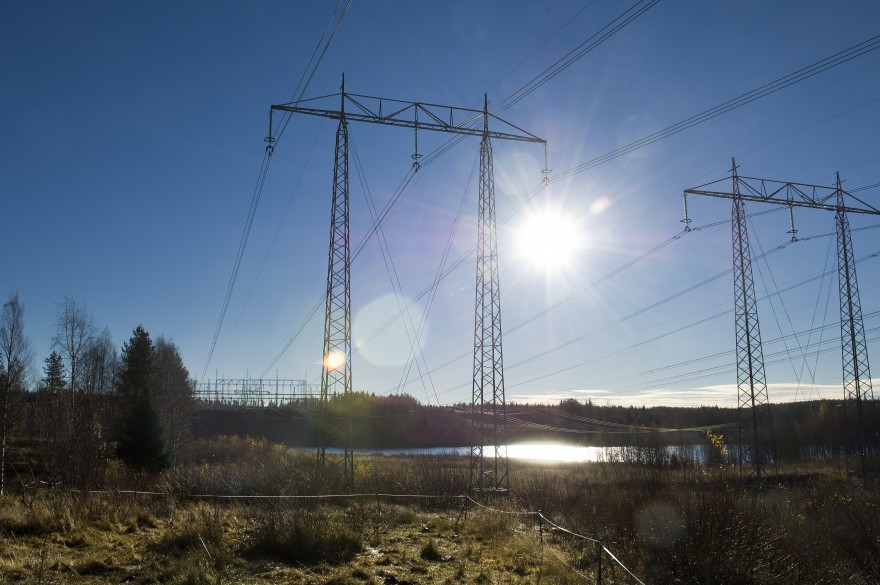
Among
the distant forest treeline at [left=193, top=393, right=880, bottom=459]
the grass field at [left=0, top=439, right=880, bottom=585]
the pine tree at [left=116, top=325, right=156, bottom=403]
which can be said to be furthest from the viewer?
→ the distant forest treeline at [left=193, top=393, right=880, bottom=459]

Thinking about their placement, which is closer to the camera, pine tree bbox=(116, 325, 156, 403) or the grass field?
the grass field

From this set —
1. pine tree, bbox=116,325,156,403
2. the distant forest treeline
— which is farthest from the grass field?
the distant forest treeline

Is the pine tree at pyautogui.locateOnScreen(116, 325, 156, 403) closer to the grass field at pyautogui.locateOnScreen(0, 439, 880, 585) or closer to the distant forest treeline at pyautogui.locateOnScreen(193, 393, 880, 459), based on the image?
the distant forest treeline at pyautogui.locateOnScreen(193, 393, 880, 459)

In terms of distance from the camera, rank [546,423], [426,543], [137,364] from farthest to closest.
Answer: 1. [546,423]
2. [137,364]
3. [426,543]

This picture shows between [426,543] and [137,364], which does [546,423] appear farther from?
[426,543]

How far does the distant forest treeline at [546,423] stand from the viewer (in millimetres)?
88188

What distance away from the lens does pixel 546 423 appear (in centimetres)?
10969

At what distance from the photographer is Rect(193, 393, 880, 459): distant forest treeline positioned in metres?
88.2

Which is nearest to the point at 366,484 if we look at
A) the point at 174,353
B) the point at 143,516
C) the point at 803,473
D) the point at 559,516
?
the point at 559,516

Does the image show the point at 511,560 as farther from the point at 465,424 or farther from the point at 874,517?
the point at 465,424

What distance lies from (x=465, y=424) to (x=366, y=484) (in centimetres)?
9974

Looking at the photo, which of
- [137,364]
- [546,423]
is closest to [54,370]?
[137,364]

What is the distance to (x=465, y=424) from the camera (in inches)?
5187

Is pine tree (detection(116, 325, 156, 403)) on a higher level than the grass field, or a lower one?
higher
